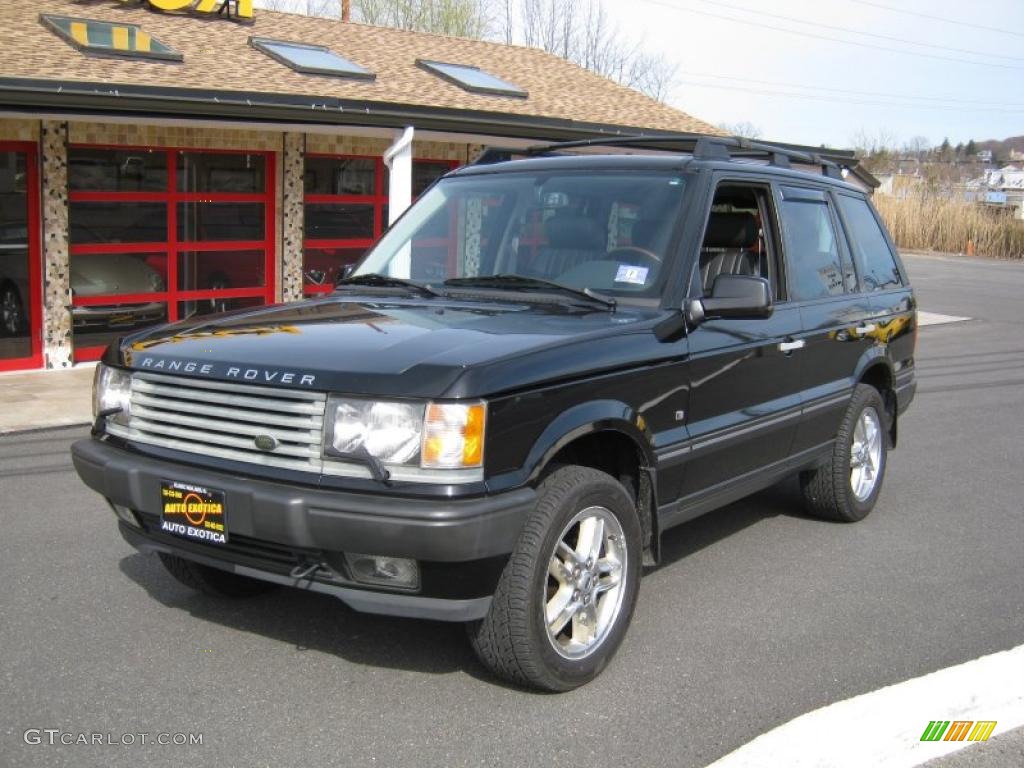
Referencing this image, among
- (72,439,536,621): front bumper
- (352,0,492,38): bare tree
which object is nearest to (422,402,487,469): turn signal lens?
(72,439,536,621): front bumper

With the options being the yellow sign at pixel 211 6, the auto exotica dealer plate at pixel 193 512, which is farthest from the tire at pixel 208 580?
the yellow sign at pixel 211 6

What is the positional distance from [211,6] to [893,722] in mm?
15135

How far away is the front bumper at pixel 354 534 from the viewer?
3.43m

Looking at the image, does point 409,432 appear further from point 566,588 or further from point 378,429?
point 566,588

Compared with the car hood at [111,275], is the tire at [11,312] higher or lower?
lower

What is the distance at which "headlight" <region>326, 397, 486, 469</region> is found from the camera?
349 centimetres

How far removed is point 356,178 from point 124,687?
11507 millimetres

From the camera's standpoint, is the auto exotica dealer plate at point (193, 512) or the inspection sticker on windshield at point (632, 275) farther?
the inspection sticker on windshield at point (632, 275)

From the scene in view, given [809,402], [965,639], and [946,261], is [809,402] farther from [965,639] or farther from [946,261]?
[946,261]

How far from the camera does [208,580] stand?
4656 mm

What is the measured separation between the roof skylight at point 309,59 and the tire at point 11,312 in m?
4.80

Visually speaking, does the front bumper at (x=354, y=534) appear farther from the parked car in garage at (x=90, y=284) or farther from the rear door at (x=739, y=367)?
the parked car in garage at (x=90, y=284)
